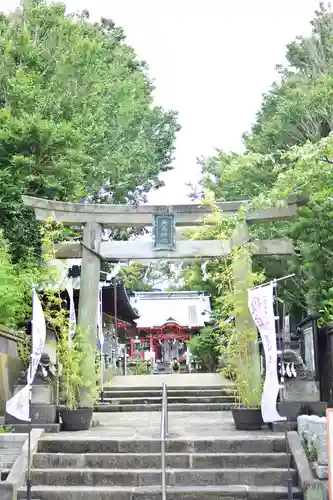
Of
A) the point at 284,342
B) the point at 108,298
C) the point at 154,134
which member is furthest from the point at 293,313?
the point at 284,342

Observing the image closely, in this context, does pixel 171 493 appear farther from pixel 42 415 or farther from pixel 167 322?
pixel 167 322

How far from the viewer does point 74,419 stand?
33.8 ft

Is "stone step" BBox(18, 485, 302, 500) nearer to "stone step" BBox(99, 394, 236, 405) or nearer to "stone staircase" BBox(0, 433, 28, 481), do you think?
"stone staircase" BBox(0, 433, 28, 481)

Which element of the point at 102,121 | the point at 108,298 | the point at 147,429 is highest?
the point at 102,121

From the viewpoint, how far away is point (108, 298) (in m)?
21.8

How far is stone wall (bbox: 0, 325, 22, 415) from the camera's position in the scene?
1158 cm

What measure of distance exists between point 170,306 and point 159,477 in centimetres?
3390

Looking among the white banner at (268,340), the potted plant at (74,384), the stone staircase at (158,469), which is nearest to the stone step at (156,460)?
the stone staircase at (158,469)

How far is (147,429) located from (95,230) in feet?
14.9

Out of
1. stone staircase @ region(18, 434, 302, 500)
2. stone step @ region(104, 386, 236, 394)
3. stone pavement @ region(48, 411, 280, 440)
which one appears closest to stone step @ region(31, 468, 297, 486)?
stone staircase @ region(18, 434, 302, 500)

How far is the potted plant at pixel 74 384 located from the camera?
10.3 m

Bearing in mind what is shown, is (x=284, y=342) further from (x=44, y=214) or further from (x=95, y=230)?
(x=44, y=214)

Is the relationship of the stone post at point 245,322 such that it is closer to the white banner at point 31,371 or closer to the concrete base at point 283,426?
the concrete base at point 283,426

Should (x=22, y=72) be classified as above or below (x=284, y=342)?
above
